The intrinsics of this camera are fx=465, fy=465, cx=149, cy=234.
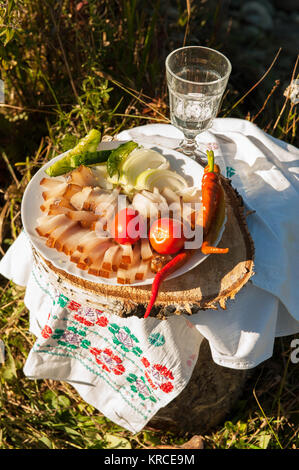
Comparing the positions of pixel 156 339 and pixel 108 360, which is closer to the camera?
pixel 156 339

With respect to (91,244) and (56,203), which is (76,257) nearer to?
(91,244)

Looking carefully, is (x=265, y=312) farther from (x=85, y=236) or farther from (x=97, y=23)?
(x=97, y=23)

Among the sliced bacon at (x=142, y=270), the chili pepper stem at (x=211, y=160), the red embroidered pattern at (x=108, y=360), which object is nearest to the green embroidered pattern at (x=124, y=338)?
the red embroidered pattern at (x=108, y=360)

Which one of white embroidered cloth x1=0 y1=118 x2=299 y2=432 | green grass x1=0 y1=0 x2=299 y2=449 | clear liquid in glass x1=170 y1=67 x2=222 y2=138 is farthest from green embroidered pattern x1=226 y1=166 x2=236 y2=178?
green grass x1=0 y1=0 x2=299 y2=449

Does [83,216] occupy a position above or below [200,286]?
above

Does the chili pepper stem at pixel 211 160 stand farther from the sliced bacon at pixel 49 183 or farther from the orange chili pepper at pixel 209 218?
the sliced bacon at pixel 49 183

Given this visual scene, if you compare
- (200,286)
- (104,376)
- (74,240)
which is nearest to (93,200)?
(74,240)

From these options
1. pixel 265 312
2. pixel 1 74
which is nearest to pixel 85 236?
pixel 265 312
